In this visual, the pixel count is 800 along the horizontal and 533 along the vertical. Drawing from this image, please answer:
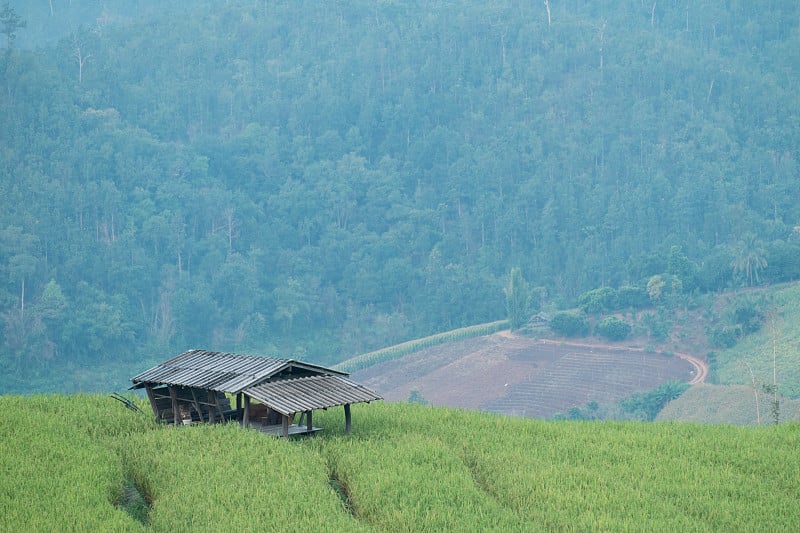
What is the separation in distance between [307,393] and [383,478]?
302 centimetres

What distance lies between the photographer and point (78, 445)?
63.9 ft

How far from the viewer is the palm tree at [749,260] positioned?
116125 millimetres

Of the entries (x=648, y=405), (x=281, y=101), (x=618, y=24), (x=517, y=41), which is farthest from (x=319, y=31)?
(x=648, y=405)

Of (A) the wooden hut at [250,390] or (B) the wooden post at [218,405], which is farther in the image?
(B) the wooden post at [218,405]

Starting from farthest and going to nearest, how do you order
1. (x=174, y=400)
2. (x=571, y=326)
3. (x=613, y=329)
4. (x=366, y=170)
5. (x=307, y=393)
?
(x=366, y=170) → (x=571, y=326) → (x=613, y=329) → (x=174, y=400) → (x=307, y=393)

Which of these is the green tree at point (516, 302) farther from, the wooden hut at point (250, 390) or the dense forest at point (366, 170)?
the wooden hut at point (250, 390)

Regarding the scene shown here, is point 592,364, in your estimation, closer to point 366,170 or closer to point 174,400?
point 366,170

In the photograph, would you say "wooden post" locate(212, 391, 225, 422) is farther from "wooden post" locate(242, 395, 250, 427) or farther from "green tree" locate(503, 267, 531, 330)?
"green tree" locate(503, 267, 531, 330)

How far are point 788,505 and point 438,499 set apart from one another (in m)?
6.32

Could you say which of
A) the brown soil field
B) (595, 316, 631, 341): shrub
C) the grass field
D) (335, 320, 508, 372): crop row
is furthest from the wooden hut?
(595, 316, 631, 341): shrub

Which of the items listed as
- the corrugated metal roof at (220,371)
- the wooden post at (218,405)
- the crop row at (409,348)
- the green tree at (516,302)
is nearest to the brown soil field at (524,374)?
the crop row at (409,348)

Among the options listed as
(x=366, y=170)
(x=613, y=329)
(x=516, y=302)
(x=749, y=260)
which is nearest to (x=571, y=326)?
(x=613, y=329)

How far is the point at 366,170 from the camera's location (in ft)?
509

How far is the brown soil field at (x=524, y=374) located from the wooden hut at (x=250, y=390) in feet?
230
